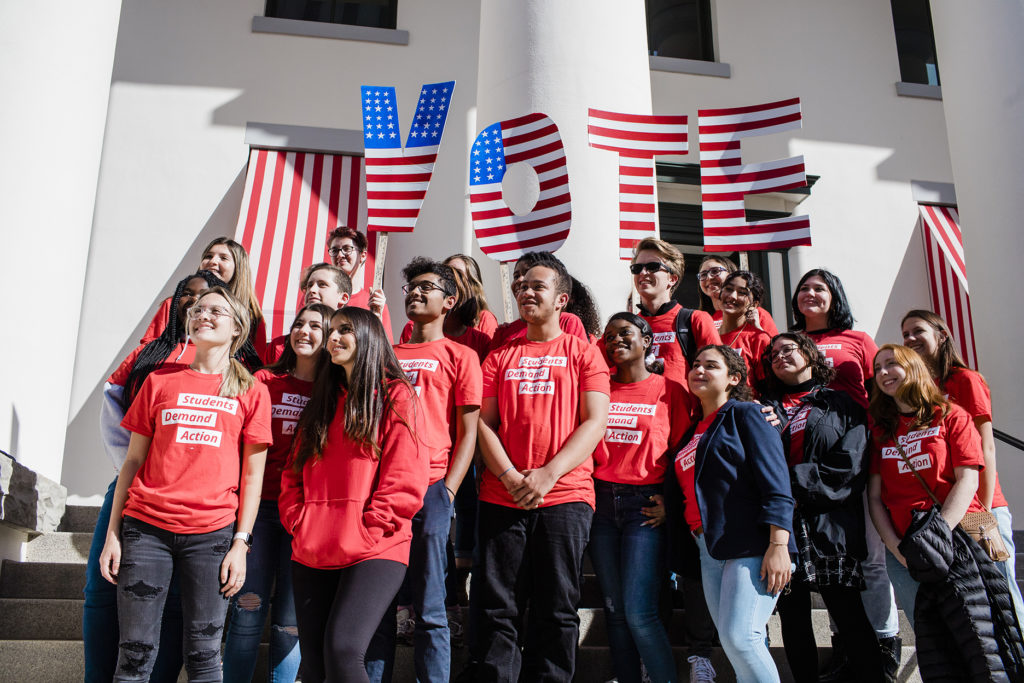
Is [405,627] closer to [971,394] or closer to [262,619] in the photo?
[262,619]

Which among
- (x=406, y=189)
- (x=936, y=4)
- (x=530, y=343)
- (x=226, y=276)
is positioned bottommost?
(x=530, y=343)

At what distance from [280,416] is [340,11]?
6.27 metres

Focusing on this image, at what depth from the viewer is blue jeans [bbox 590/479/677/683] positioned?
360cm

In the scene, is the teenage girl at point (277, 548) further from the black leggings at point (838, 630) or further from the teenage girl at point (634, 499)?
the black leggings at point (838, 630)

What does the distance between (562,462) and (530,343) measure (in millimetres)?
688

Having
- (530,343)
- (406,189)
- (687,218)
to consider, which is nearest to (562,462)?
(530,343)

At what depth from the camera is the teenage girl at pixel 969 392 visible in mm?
4160

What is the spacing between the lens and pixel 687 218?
29.1 ft

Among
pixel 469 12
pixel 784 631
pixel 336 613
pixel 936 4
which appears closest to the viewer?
pixel 336 613

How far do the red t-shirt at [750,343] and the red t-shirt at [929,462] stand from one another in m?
0.97

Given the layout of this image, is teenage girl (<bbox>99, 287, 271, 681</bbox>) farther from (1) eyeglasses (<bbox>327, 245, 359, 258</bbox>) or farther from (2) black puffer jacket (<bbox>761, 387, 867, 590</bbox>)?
(2) black puffer jacket (<bbox>761, 387, 867, 590</bbox>)

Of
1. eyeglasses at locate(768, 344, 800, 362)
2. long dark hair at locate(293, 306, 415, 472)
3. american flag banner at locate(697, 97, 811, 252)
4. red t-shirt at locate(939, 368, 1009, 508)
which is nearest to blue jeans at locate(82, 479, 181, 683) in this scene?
long dark hair at locate(293, 306, 415, 472)

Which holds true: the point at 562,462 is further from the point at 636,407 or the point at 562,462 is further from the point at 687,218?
the point at 687,218

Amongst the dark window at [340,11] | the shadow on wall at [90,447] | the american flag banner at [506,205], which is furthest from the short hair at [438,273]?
the dark window at [340,11]
